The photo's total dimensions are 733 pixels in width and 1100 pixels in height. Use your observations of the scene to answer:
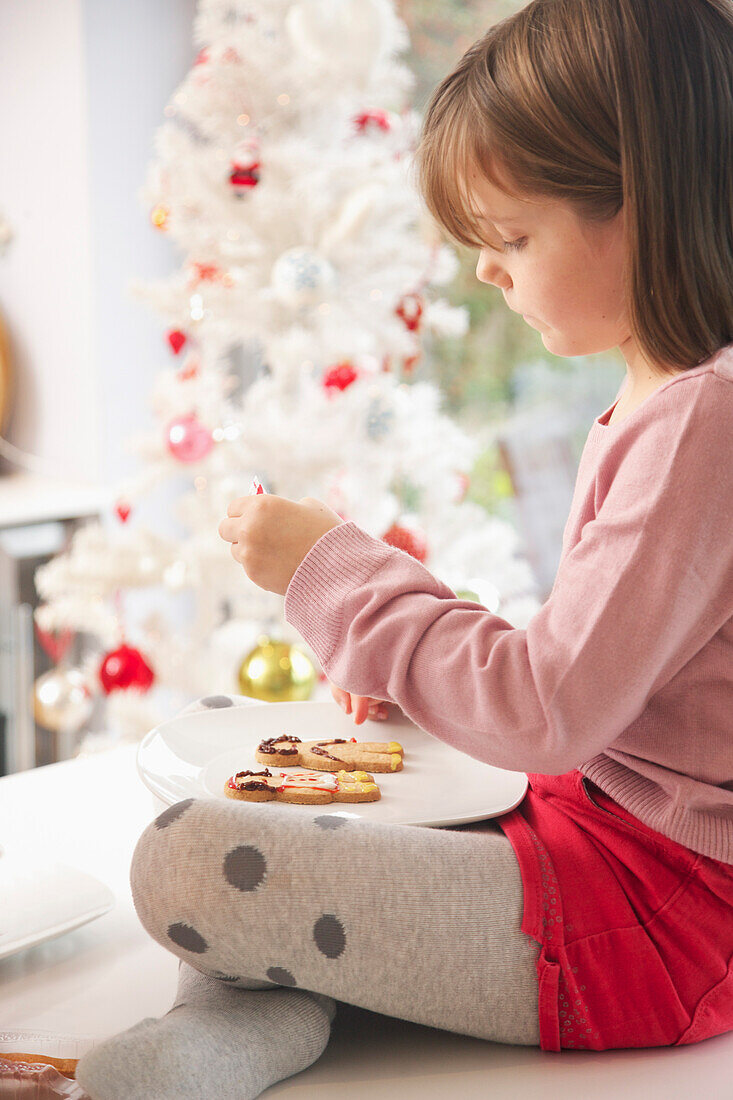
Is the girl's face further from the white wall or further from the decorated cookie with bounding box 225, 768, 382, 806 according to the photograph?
the white wall

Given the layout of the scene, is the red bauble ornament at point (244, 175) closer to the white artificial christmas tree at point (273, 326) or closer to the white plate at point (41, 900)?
the white artificial christmas tree at point (273, 326)

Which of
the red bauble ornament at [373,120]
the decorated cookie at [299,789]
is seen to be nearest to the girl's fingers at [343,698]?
the decorated cookie at [299,789]

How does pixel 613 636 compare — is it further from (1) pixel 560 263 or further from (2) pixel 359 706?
(2) pixel 359 706

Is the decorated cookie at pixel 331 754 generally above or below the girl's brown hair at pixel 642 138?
below

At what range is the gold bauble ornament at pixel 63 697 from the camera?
68.1 inches

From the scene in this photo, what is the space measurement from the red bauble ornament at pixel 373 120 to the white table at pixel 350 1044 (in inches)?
42.8

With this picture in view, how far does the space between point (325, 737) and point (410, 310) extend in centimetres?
93

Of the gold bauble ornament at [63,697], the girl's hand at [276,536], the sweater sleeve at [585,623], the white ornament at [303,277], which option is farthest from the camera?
the gold bauble ornament at [63,697]

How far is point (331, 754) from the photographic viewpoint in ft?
2.87

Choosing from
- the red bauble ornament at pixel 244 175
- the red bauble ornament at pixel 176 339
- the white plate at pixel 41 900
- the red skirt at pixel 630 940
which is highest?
the red bauble ornament at pixel 244 175

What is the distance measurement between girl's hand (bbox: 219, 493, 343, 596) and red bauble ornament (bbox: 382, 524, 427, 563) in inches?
31.2

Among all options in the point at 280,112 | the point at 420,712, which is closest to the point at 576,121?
the point at 420,712

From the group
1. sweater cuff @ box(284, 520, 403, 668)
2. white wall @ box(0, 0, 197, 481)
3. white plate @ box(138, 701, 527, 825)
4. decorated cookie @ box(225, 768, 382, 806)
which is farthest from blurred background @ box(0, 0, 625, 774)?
sweater cuff @ box(284, 520, 403, 668)

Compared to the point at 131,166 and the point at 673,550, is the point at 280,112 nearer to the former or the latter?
the point at 131,166
